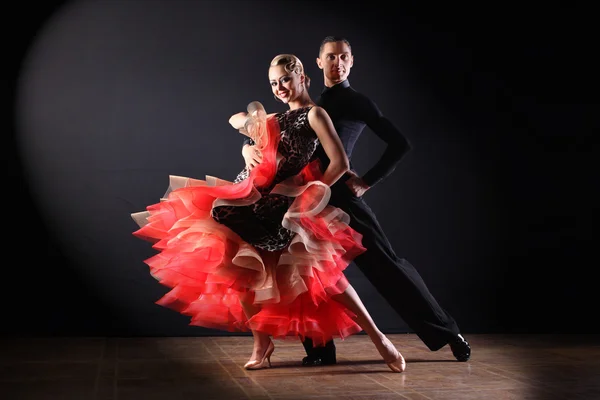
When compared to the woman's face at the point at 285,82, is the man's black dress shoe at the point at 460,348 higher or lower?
lower

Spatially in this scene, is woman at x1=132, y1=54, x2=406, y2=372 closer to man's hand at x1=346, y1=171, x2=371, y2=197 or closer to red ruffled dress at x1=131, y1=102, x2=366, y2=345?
red ruffled dress at x1=131, y1=102, x2=366, y2=345

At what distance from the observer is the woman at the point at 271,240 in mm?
2908

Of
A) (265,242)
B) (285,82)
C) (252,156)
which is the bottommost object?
(265,242)

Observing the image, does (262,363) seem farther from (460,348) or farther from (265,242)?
(460,348)

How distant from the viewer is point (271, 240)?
2.95 m

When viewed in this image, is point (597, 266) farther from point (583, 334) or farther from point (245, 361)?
point (245, 361)

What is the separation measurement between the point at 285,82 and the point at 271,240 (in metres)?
0.63

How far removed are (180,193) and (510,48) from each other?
2.64 m

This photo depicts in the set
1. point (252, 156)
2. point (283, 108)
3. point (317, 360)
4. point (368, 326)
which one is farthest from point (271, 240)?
point (283, 108)

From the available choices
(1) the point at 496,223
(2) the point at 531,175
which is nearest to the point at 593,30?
(2) the point at 531,175

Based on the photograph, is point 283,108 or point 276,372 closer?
point 276,372

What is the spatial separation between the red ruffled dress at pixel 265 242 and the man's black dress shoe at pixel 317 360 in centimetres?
24

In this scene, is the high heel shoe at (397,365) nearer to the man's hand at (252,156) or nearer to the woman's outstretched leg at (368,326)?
the woman's outstretched leg at (368,326)

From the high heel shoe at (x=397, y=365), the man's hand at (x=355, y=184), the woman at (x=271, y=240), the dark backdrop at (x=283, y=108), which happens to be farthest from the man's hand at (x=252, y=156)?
the dark backdrop at (x=283, y=108)
